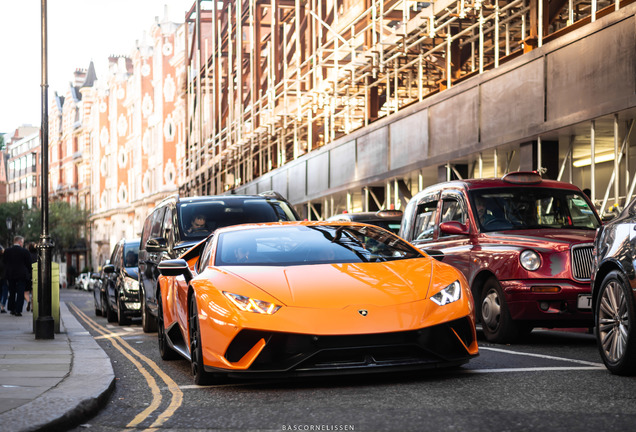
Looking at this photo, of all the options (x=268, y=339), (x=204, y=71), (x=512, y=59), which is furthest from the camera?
(x=204, y=71)

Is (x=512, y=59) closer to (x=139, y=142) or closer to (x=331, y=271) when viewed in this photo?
(x=331, y=271)

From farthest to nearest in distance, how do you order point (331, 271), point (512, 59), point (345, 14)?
point (345, 14) → point (512, 59) → point (331, 271)

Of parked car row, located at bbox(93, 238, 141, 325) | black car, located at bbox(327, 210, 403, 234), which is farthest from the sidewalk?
black car, located at bbox(327, 210, 403, 234)

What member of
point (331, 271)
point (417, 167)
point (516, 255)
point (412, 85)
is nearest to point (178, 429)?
point (331, 271)

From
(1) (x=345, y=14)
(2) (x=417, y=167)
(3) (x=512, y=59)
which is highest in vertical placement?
(1) (x=345, y=14)

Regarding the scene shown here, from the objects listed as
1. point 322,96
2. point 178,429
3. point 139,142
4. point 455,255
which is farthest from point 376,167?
point 139,142

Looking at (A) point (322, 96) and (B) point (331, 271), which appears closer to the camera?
(B) point (331, 271)

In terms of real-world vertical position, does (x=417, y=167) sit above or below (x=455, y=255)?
above

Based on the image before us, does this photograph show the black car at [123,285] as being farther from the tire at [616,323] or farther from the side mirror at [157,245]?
the tire at [616,323]

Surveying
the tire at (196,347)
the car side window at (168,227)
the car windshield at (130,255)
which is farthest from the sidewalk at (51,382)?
the car windshield at (130,255)

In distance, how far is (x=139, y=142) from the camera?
8612 centimetres

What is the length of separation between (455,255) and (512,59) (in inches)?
376

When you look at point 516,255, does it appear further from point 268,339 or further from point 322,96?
point 322,96

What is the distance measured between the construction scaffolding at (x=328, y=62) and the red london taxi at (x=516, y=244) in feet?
21.8
